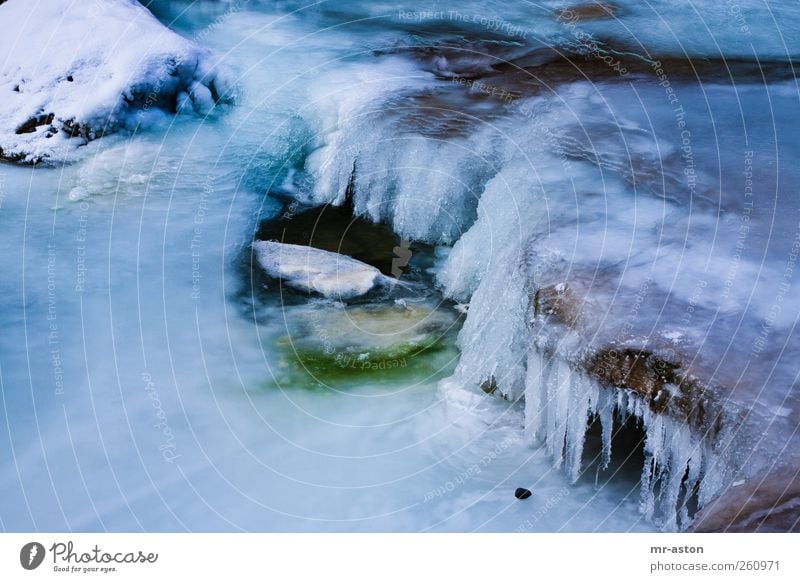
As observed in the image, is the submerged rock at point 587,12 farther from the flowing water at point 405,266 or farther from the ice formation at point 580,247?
Result: the ice formation at point 580,247

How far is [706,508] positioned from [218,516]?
1.45 metres

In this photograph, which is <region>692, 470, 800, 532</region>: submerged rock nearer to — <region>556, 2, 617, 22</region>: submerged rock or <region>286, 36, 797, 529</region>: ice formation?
<region>286, 36, 797, 529</region>: ice formation

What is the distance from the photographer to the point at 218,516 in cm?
296

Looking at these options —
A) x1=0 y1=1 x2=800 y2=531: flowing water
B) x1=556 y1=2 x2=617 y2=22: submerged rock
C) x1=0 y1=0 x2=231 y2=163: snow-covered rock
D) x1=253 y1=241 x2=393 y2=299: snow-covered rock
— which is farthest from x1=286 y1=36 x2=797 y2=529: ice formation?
x1=0 y1=0 x2=231 y2=163: snow-covered rock

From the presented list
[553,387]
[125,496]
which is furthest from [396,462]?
[125,496]

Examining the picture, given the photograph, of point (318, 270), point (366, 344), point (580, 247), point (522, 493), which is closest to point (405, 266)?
point (318, 270)

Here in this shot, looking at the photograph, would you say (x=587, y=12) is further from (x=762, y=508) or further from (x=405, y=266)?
(x=762, y=508)

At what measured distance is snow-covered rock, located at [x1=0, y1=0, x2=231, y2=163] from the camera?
421cm

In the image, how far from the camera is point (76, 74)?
14.2 ft

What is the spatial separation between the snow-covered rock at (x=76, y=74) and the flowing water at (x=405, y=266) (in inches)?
4.9

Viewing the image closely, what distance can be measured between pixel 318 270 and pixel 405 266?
0.38 m

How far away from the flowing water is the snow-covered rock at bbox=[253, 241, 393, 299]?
0.08 m

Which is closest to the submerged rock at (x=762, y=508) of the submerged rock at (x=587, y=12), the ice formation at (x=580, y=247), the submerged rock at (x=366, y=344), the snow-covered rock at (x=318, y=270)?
the ice formation at (x=580, y=247)
